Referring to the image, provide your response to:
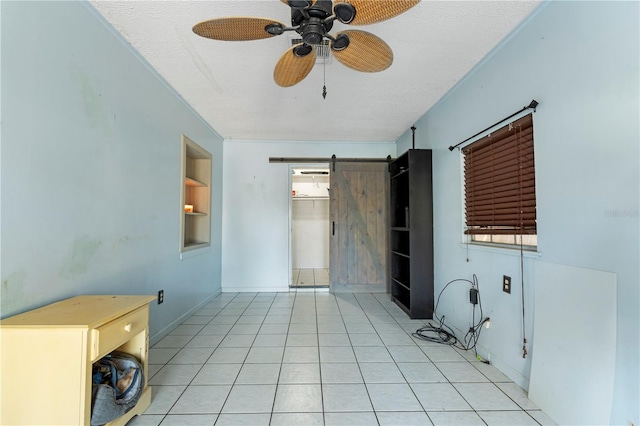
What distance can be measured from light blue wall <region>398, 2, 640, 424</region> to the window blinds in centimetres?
10

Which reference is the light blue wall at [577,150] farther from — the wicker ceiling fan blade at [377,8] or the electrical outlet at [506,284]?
the wicker ceiling fan blade at [377,8]

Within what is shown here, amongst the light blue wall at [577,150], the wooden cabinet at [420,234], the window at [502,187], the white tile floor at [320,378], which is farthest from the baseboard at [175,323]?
the window at [502,187]

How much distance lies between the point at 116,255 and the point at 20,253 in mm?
667

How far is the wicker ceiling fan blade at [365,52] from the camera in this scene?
1.45m

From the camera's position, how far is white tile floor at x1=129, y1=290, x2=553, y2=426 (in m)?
1.57

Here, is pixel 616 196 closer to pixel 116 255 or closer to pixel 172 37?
pixel 172 37

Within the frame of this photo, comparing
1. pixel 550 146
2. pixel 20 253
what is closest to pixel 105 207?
pixel 20 253

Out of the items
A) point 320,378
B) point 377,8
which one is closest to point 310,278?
point 320,378

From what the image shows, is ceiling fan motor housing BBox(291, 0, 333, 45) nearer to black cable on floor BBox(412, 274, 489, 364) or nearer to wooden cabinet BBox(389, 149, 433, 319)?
wooden cabinet BBox(389, 149, 433, 319)

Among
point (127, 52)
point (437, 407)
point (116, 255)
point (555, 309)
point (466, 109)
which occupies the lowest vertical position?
point (437, 407)

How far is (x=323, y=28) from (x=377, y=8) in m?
0.28

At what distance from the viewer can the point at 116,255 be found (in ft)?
6.32

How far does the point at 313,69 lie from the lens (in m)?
2.35

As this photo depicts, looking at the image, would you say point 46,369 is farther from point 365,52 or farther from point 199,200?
point 199,200
